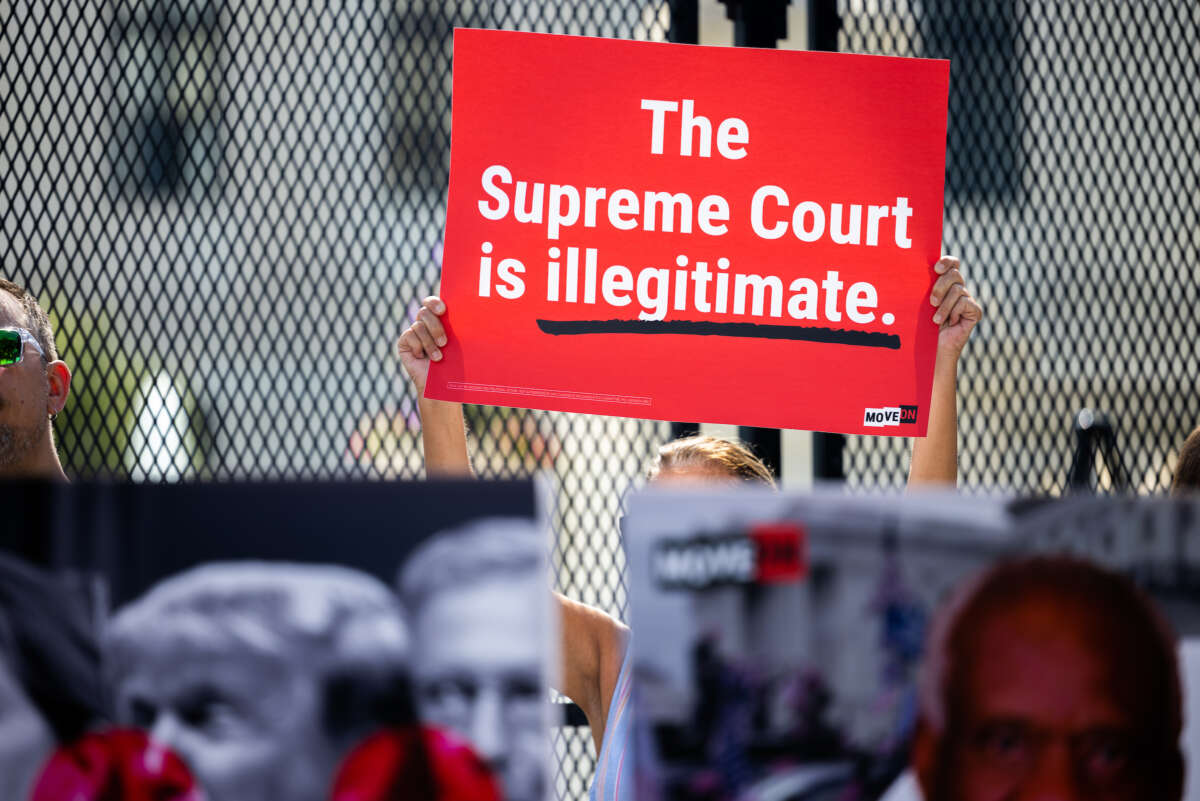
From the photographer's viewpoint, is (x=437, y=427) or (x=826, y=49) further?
(x=826, y=49)

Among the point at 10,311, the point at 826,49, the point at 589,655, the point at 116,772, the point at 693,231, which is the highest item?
the point at 826,49

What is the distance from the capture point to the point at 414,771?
0.71 metres

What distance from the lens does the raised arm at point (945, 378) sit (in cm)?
156

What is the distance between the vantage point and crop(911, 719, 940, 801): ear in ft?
2.36

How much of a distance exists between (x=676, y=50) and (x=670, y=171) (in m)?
0.17

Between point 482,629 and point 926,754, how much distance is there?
0.28 meters

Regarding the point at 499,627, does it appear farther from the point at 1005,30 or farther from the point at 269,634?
the point at 1005,30

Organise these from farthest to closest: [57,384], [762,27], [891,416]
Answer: [762,27]
[57,384]
[891,416]

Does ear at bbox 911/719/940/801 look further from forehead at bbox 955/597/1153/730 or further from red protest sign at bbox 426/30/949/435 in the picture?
red protest sign at bbox 426/30/949/435

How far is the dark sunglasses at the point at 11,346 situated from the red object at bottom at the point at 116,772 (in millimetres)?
991

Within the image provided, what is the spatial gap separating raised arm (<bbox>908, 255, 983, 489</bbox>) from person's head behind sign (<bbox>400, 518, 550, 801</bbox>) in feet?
3.23

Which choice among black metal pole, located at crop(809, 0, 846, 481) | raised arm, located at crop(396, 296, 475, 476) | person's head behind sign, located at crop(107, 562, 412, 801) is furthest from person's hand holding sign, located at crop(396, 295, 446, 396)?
person's head behind sign, located at crop(107, 562, 412, 801)

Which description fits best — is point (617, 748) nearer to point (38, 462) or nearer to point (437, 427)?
point (437, 427)

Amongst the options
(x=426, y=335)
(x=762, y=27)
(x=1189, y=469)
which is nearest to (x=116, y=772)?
(x=426, y=335)
